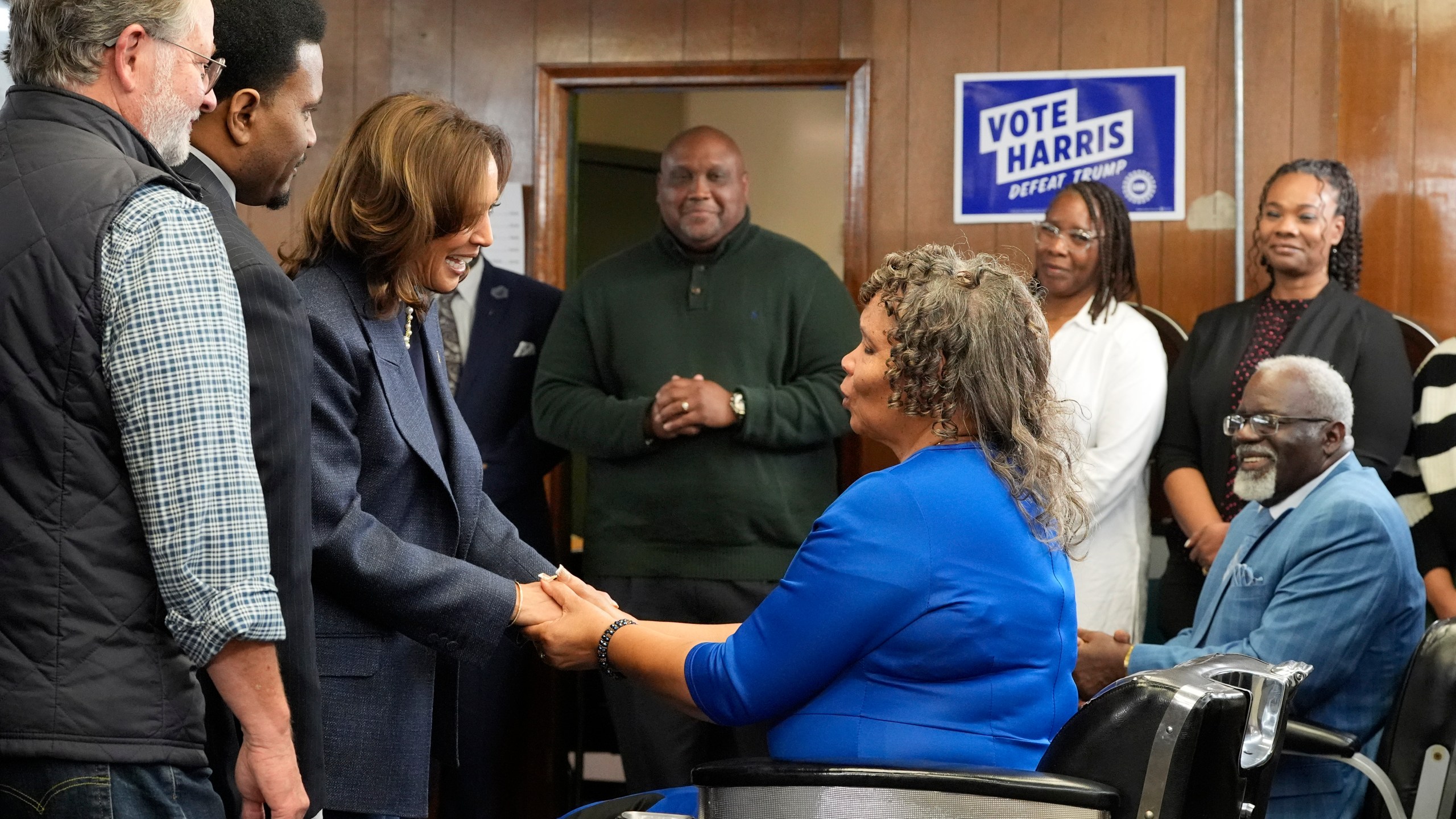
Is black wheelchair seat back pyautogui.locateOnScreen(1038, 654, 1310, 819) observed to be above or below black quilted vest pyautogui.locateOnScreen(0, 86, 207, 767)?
below

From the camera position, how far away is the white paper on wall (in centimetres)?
450

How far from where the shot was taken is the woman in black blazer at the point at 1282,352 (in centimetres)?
359

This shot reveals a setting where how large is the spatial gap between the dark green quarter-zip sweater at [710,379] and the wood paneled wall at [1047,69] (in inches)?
26.3

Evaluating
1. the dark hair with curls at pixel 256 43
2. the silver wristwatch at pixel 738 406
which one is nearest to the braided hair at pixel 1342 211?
the silver wristwatch at pixel 738 406

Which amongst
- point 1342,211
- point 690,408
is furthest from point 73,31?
point 1342,211

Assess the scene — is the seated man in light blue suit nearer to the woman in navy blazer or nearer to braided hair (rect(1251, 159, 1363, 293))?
braided hair (rect(1251, 159, 1363, 293))

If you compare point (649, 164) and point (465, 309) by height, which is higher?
point (649, 164)

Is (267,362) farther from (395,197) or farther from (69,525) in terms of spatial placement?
(395,197)

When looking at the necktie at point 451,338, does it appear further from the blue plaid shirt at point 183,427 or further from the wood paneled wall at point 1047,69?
the blue plaid shirt at point 183,427

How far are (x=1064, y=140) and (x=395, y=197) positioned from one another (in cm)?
277

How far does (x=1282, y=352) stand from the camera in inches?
145

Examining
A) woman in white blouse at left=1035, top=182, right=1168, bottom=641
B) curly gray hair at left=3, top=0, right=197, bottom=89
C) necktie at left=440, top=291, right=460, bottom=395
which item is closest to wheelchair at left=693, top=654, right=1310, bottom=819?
curly gray hair at left=3, top=0, right=197, bottom=89

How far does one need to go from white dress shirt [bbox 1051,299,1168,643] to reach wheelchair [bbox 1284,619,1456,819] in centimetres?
104

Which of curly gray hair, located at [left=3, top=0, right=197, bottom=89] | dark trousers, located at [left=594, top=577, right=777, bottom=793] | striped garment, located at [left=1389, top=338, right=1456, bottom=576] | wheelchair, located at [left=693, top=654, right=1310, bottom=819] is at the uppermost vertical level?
curly gray hair, located at [left=3, top=0, right=197, bottom=89]
